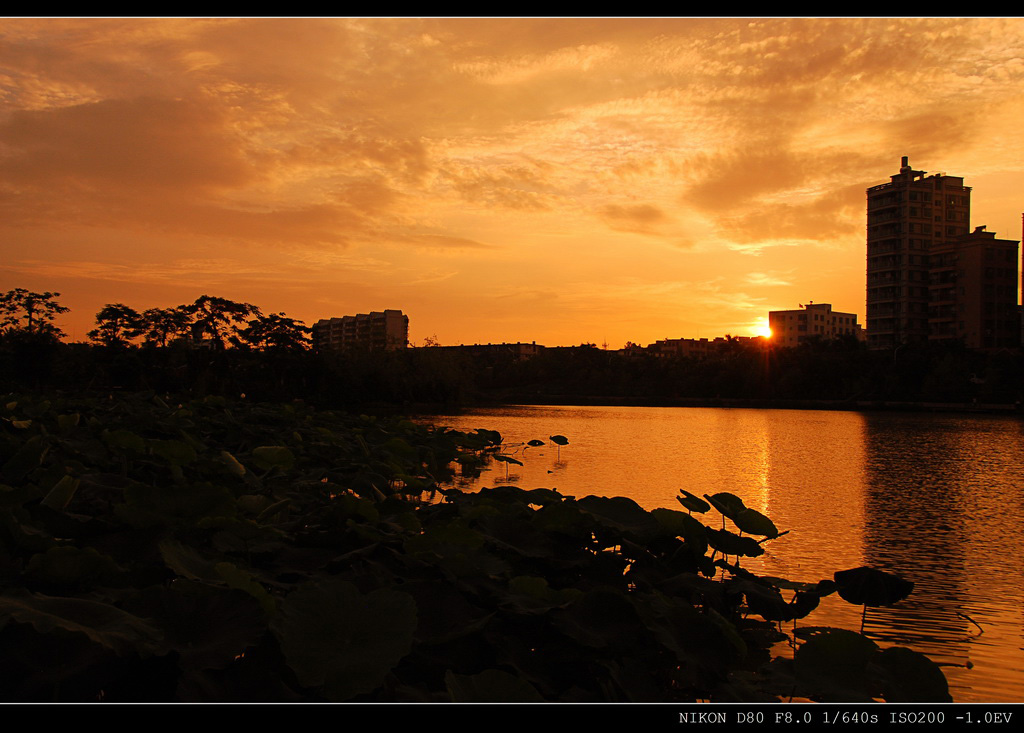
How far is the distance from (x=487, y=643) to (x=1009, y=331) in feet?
173

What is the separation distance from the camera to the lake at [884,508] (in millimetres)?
2961

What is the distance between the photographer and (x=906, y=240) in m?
47.8

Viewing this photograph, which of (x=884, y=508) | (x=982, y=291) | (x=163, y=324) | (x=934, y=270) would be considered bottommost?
(x=884, y=508)

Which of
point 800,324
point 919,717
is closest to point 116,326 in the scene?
point 919,717

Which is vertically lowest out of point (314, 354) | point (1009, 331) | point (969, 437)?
point (969, 437)

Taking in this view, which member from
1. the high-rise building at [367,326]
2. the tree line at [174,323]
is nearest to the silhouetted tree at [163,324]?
the tree line at [174,323]

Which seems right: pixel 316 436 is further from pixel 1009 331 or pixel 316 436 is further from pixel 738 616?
pixel 1009 331

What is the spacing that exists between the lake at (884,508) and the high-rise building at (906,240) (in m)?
38.4

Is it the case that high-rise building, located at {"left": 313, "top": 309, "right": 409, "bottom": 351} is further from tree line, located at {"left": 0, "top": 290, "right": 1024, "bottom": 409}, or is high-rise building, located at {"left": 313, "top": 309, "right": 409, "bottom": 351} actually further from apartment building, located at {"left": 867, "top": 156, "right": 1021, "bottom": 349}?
apartment building, located at {"left": 867, "top": 156, "right": 1021, "bottom": 349}

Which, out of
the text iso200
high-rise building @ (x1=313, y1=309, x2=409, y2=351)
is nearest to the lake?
the text iso200

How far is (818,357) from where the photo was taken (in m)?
42.2

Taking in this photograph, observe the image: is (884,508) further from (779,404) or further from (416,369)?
(779,404)

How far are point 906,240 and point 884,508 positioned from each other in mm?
49240

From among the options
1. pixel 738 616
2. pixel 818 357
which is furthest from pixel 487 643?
pixel 818 357
